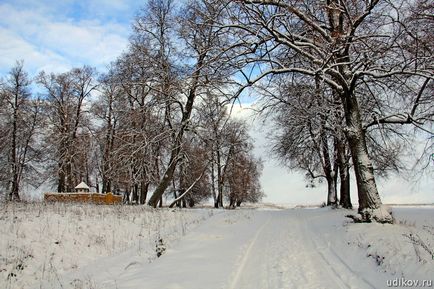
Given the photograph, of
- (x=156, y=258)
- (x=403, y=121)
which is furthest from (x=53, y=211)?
(x=403, y=121)

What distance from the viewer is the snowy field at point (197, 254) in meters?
7.13

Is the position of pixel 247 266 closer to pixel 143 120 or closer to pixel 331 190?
pixel 143 120

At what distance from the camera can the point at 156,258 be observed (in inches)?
377

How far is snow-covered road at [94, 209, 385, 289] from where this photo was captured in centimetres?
691

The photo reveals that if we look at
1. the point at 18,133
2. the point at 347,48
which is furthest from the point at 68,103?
the point at 347,48

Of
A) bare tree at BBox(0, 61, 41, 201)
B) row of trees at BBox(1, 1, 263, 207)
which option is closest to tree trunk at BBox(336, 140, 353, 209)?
row of trees at BBox(1, 1, 263, 207)

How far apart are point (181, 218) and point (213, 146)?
5.92 m

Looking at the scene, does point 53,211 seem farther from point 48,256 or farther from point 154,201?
point 154,201

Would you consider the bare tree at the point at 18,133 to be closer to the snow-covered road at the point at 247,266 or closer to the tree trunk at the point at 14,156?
the tree trunk at the point at 14,156

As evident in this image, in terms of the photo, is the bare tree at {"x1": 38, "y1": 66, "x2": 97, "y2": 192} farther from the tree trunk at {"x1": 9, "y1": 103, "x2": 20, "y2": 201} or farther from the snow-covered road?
the snow-covered road

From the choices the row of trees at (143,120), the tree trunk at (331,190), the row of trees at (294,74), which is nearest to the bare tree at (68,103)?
the row of trees at (143,120)

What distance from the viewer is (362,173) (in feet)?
41.8

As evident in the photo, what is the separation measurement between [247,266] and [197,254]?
1964mm

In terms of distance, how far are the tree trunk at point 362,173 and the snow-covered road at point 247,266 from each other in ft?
4.37
